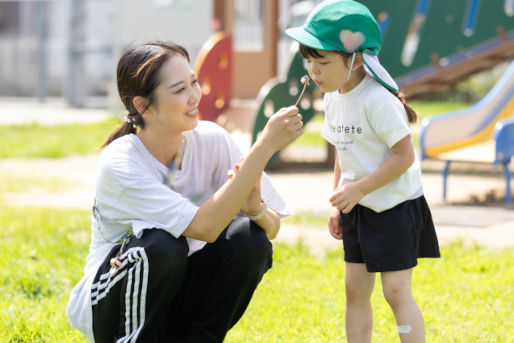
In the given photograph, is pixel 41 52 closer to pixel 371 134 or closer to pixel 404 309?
pixel 371 134

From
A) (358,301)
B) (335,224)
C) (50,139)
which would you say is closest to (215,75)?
(50,139)

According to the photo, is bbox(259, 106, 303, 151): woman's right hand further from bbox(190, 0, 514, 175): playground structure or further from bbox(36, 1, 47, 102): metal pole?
bbox(36, 1, 47, 102): metal pole

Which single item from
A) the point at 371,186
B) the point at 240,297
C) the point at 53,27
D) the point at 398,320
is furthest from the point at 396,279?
the point at 53,27

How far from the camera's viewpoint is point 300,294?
126 inches

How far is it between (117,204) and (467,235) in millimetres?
2578

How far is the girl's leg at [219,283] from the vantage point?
2316mm

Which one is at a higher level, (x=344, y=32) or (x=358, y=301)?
(x=344, y=32)

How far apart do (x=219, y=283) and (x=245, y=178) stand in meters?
0.37

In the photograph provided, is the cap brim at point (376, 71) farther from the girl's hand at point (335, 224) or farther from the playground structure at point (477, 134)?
the playground structure at point (477, 134)

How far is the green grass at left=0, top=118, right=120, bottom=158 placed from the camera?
8.00 meters

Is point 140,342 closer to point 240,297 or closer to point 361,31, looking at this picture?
point 240,297

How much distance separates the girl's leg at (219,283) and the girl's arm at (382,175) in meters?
0.29

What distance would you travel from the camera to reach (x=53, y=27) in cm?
1520

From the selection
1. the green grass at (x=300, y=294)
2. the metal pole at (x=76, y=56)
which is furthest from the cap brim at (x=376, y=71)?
the metal pole at (x=76, y=56)
